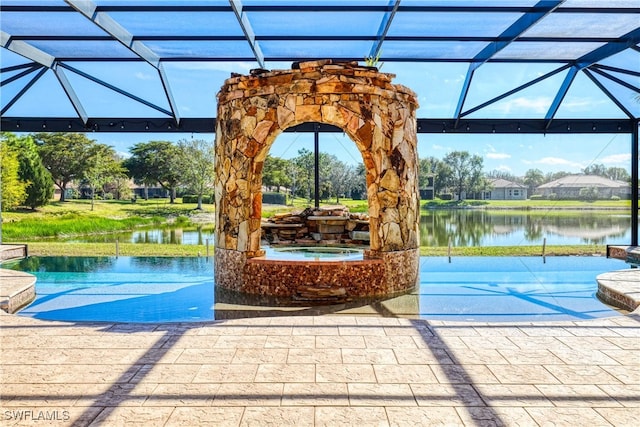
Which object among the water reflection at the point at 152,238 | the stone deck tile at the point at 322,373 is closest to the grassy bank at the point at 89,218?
the water reflection at the point at 152,238

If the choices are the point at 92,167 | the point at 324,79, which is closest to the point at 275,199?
the point at 92,167

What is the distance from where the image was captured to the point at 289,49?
9055 millimetres

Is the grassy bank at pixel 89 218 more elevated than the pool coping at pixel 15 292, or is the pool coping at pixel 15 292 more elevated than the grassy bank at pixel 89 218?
the grassy bank at pixel 89 218

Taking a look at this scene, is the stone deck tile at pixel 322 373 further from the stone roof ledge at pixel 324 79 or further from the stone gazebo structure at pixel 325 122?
the stone roof ledge at pixel 324 79

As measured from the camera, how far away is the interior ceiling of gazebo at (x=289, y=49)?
7109mm

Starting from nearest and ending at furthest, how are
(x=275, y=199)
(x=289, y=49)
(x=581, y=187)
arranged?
(x=289, y=49) < (x=275, y=199) < (x=581, y=187)

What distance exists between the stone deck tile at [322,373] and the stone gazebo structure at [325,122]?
2.02 m

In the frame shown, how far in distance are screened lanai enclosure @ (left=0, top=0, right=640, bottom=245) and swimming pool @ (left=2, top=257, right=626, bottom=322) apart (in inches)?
139

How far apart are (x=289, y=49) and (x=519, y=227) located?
20606 mm

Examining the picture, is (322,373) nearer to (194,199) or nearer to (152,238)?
(152,238)

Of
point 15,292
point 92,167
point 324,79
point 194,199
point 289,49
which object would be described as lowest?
point 15,292

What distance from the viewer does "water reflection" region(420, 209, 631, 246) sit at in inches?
723

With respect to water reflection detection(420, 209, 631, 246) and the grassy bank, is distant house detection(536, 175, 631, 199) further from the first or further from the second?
the grassy bank

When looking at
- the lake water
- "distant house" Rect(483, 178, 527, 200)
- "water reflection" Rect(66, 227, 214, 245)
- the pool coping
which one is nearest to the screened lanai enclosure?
the pool coping
